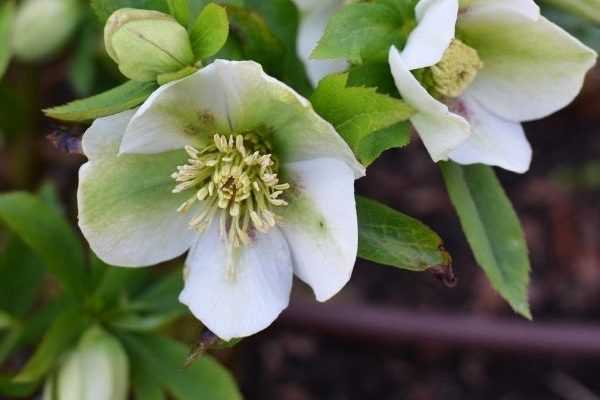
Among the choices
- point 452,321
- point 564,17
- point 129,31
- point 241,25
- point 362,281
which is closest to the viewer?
point 129,31

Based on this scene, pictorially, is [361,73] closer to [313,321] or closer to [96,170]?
[96,170]

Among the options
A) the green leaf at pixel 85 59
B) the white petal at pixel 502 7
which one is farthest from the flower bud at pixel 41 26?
the white petal at pixel 502 7

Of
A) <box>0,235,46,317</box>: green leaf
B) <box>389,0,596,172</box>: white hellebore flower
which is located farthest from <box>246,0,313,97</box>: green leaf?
<box>0,235,46,317</box>: green leaf

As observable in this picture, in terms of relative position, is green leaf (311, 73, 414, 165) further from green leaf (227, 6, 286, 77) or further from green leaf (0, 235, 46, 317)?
green leaf (0, 235, 46, 317)

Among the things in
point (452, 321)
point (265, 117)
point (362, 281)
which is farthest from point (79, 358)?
point (362, 281)

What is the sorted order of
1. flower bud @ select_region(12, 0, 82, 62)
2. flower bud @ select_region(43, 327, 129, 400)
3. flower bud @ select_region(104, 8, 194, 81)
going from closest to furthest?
flower bud @ select_region(104, 8, 194, 81) < flower bud @ select_region(43, 327, 129, 400) < flower bud @ select_region(12, 0, 82, 62)
